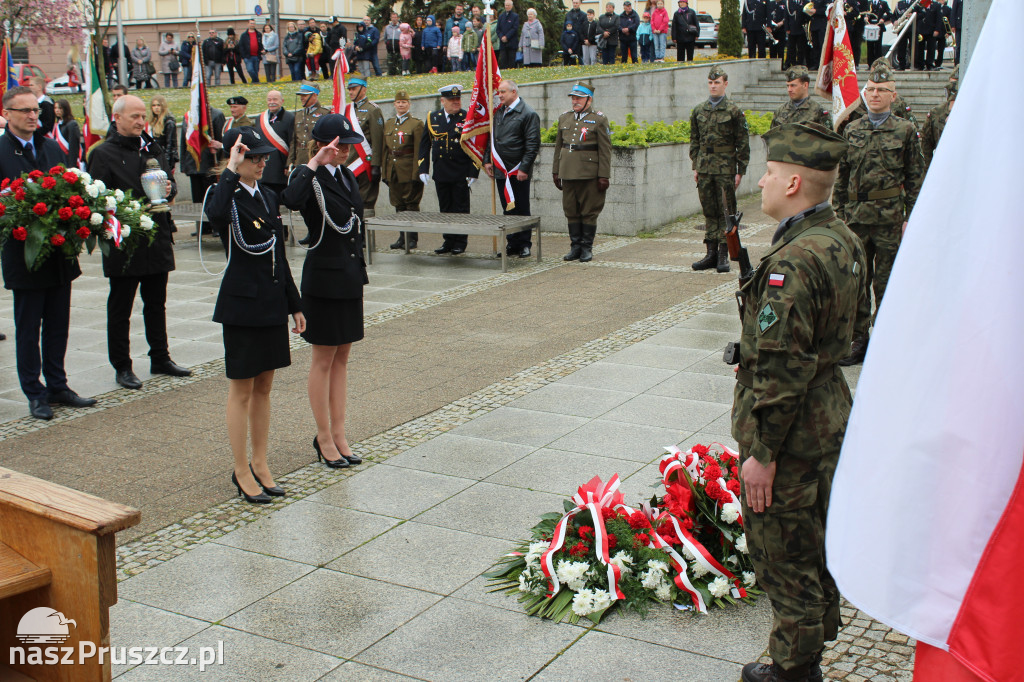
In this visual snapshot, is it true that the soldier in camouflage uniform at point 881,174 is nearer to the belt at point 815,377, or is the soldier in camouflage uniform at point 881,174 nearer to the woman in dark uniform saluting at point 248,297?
the woman in dark uniform saluting at point 248,297

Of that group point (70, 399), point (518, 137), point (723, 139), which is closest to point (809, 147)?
point (70, 399)

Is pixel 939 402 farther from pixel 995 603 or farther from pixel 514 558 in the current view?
pixel 514 558

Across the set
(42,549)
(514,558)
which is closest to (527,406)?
(514,558)

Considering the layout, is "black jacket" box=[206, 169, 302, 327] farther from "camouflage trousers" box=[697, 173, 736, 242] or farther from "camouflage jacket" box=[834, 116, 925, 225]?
"camouflage trousers" box=[697, 173, 736, 242]

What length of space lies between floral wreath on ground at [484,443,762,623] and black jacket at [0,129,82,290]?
177 inches

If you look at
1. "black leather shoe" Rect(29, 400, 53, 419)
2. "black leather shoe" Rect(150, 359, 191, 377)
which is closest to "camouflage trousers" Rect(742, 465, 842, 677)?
"black leather shoe" Rect(29, 400, 53, 419)

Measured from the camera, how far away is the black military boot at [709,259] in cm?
1234

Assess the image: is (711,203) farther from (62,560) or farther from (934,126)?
(62,560)

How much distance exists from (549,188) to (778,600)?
12.6m

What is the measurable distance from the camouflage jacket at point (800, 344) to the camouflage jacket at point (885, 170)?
195 inches

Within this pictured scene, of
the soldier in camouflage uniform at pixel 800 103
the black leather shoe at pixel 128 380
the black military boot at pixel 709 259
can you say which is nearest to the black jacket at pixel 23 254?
the black leather shoe at pixel 128 380

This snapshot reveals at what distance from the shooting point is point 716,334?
30.2 ft

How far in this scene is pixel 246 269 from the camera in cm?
550

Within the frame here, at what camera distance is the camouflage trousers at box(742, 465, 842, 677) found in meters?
3.31
